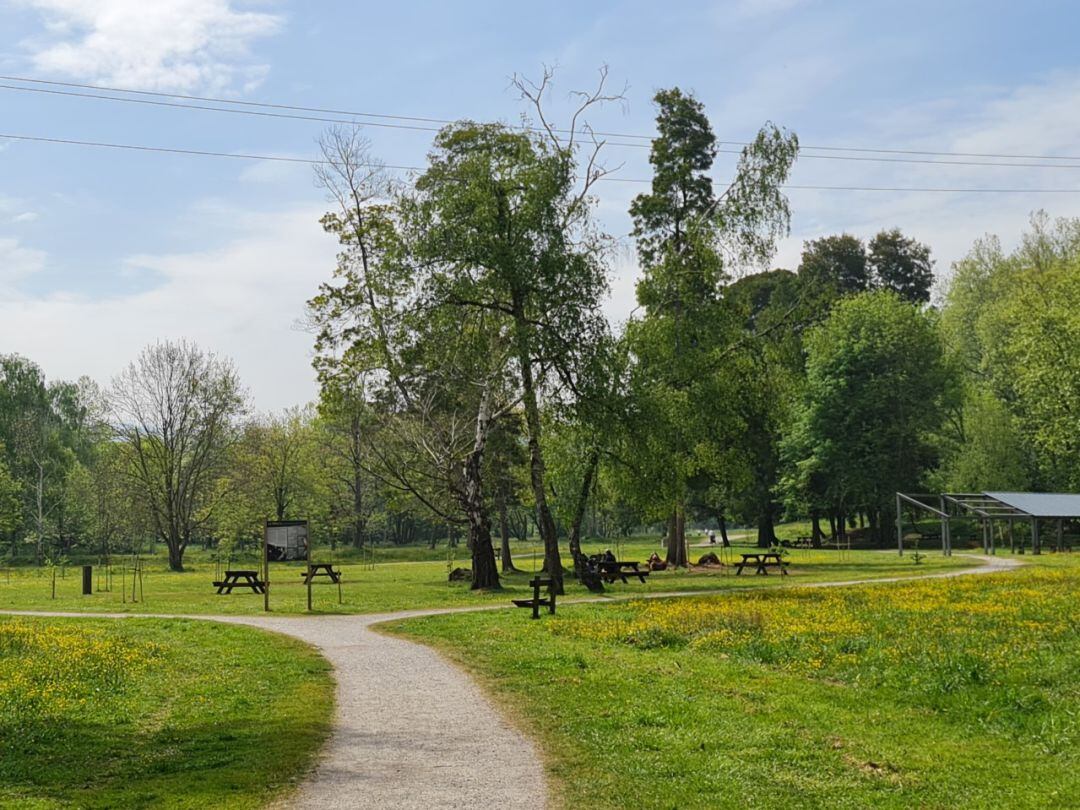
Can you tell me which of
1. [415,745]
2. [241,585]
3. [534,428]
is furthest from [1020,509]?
[415,745]

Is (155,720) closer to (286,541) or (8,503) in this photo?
(286,541)

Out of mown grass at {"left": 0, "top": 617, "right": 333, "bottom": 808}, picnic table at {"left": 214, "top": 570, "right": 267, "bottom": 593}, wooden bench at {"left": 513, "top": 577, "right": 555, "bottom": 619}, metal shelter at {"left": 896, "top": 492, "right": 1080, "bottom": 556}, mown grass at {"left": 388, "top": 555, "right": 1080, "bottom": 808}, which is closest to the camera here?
mown grass at {"left": 388, "top": 555, "right": 1080, "bottom": 808}

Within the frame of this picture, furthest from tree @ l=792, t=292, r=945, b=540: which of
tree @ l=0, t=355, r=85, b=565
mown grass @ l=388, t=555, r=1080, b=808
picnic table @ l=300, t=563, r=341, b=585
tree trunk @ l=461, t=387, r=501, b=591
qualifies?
tree @ l=0, t=355, r=85, b=565

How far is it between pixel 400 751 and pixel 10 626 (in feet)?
54.4

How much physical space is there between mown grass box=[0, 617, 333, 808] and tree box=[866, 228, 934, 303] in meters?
77.0

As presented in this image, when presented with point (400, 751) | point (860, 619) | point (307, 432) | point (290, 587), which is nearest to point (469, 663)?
point (400, 751)

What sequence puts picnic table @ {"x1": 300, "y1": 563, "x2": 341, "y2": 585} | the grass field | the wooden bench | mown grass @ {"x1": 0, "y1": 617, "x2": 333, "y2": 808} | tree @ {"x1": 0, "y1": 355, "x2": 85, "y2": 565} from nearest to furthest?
mown grass @ {"x1": 0, "y1": 617, "x2": 333, "y2": 808}
the wooden bench
picnic table @ {"x1": 300, "y1": 563, "x2": 341, "y2": 585}
the grass field
tree @ {"x1": 0, "y1": 355, "x2": 85, "y2": 565}

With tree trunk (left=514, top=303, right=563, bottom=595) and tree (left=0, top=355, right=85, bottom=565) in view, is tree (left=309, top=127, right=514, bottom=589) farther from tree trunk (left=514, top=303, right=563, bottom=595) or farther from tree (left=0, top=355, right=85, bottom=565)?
tree (left=0, top=355, right=85, bottom=565)

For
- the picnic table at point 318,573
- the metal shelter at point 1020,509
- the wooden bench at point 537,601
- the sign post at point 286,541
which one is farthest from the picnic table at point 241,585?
the metal shelter at point 1020,509

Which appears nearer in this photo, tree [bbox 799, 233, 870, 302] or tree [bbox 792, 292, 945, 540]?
tree [bbox 792, 292, 945, 540]

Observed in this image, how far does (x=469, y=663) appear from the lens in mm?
17656

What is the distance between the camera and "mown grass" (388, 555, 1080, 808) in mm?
8945

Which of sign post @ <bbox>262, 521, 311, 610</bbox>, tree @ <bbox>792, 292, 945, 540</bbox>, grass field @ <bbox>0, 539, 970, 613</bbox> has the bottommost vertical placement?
grass field @ <bbox>0, 539, 970, 613</bbox>

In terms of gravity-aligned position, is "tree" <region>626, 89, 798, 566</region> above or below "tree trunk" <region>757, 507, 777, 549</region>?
above
